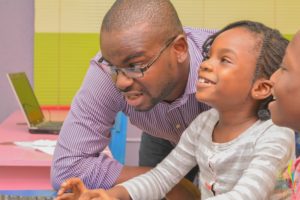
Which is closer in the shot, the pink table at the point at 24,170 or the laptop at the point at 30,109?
the pink table at the point at 24,170

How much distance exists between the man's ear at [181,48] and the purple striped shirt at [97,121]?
0.07 meters

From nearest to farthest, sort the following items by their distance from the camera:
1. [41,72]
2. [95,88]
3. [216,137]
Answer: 1. [216,137]
2. [95,88]
3. [41,72]

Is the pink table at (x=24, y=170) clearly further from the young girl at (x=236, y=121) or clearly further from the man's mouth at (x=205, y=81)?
the man's mouth at (x=205, y=81)

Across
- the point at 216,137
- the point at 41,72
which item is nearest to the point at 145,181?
the point at 216,137

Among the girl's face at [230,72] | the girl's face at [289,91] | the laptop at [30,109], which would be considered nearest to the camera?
the girl's face at [289,91]

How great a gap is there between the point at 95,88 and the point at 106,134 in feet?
0.53

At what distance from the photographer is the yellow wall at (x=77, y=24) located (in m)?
3.95

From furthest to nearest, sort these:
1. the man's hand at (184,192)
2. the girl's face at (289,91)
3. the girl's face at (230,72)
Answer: the man's hand at (184,192)
the girl's face at (230,72)
the girl's face at (289,91)

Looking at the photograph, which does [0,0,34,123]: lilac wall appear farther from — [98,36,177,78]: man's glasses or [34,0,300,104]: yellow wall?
[98,36,177,78]: man's glasses

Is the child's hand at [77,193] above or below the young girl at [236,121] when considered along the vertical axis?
below

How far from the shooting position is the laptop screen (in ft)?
10.1

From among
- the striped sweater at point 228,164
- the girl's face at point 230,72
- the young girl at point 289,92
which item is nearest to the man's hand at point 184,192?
the striped sweater at point 228,164

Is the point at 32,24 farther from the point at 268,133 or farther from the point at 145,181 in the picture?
the point at 268,133

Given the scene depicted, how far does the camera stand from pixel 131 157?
13.8 ft
